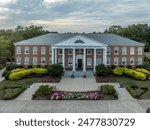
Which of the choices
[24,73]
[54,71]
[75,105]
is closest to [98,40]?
[54,71]

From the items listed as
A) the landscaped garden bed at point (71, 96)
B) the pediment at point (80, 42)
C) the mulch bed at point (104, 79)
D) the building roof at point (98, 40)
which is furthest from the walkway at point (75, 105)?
the building roof at point (98, 40)

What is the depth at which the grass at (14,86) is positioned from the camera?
30419mm

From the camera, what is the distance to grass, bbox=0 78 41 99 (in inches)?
1198

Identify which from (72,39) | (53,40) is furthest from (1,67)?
(72,39)

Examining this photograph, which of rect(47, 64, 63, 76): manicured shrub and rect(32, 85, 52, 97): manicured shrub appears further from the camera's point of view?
rect(47, 64, 63, 76): manicured shrub

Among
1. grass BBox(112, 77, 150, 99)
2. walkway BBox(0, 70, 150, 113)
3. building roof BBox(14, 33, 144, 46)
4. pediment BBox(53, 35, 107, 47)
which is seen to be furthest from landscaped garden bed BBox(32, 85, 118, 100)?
building roof BBox(14, 33, 144, 46)

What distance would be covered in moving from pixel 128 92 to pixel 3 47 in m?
37.7

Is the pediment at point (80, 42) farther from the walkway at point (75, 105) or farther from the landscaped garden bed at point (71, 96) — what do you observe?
the landscaped garden bed at point (71, 96)

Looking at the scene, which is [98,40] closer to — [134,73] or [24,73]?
[134,73]

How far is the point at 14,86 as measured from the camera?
36.7m

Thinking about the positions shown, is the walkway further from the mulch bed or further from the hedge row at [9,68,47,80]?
the hedge row at [9,68,47,80]

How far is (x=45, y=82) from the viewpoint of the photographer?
133 feet

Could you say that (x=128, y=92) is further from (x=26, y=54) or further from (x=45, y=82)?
(x=26, y=54)

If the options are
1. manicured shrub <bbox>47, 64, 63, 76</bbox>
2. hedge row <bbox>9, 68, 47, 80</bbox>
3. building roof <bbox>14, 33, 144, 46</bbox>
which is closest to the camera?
hedge row <bbox>9, 68, 47, 80</bbox>
